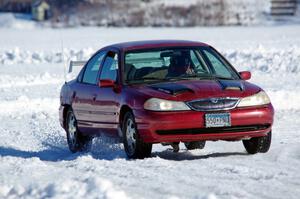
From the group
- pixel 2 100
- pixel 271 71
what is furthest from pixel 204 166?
pixel 271 71

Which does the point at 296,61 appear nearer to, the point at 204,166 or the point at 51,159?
the point at 51,159

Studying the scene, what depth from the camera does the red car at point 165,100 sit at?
11.0 metres

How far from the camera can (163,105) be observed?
10961 mm

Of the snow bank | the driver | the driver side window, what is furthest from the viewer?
the snow bank

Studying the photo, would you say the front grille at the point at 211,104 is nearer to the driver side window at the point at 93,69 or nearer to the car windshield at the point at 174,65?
the car windshield at the point at 174,65

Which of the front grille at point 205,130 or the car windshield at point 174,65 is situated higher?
the car windshield at point 174,65

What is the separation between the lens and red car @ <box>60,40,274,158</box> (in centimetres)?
1097

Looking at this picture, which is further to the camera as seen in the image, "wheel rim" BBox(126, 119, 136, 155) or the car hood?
"wheel rim" BBox(126, 119, 136, 155)

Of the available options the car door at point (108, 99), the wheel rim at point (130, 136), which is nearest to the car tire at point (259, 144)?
the wheel rim at point (130, 136)

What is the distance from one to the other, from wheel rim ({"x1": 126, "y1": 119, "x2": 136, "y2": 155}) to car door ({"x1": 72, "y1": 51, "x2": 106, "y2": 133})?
1.30 meters

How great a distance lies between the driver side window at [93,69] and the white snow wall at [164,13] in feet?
148

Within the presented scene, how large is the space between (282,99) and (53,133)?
530 centimetres

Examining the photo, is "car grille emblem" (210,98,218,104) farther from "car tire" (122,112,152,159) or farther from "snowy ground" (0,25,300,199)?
"car tire" (122,112,152,159)

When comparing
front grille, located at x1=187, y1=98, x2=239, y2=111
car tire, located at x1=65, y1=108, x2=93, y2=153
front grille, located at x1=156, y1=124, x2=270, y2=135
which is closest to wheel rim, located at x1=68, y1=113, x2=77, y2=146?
car tire, located at x1=65, y1=108, x2=93, y2=153
